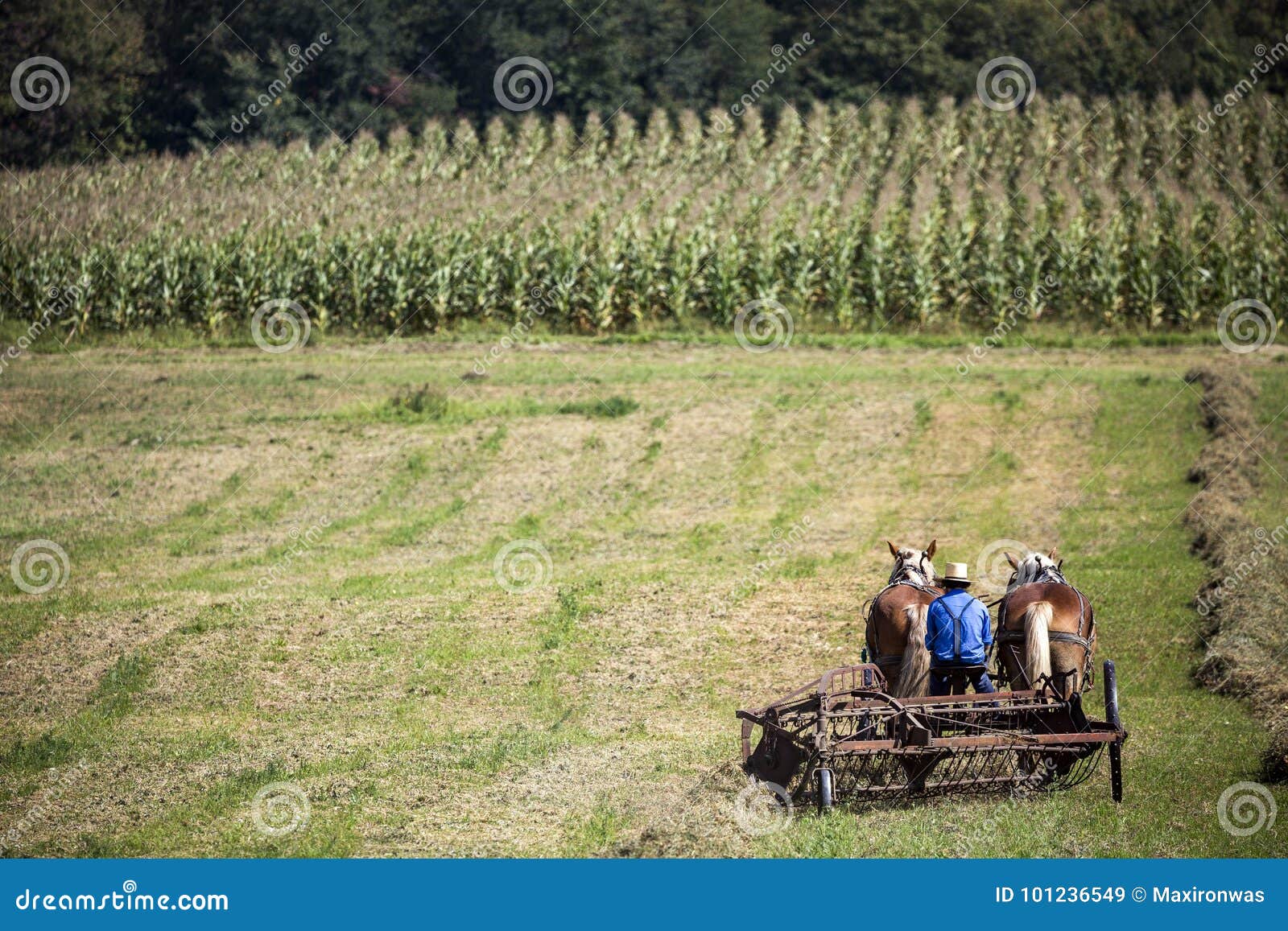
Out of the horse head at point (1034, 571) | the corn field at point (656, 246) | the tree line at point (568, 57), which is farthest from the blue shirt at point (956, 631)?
the tree line at point (568, 57)

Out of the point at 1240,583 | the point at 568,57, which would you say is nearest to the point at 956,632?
the point at 1240,583

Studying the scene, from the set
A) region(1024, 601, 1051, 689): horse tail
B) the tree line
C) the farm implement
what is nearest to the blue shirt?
region(1024, 601, 1051, 689): horse tail

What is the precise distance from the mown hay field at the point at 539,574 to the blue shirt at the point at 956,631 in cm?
131

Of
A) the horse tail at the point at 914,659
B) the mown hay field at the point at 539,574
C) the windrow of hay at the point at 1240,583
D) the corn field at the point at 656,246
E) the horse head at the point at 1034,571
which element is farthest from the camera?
the corn field at the point at 656,246

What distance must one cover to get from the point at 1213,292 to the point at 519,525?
2207cm

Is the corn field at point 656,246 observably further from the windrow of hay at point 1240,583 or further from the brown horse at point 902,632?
the brown horse at point 902,632

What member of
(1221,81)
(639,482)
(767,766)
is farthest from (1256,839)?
(1221,81)

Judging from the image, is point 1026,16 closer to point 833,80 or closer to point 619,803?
point 833,80

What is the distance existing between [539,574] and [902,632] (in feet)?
30.1

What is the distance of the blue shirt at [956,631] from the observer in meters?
12.8

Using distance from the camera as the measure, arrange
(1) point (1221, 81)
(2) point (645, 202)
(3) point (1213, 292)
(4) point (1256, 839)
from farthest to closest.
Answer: (1) point (1221, 81)
(2) point (645, 202)
(3) point (1213, 292)
(4) point (1256, 839)

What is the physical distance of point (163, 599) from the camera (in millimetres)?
19703

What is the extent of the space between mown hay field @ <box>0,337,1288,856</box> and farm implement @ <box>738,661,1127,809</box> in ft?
0.94

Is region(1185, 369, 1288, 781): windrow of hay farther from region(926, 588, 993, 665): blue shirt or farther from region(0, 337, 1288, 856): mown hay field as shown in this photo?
region(926, 588, 993, 665): blue shirt
